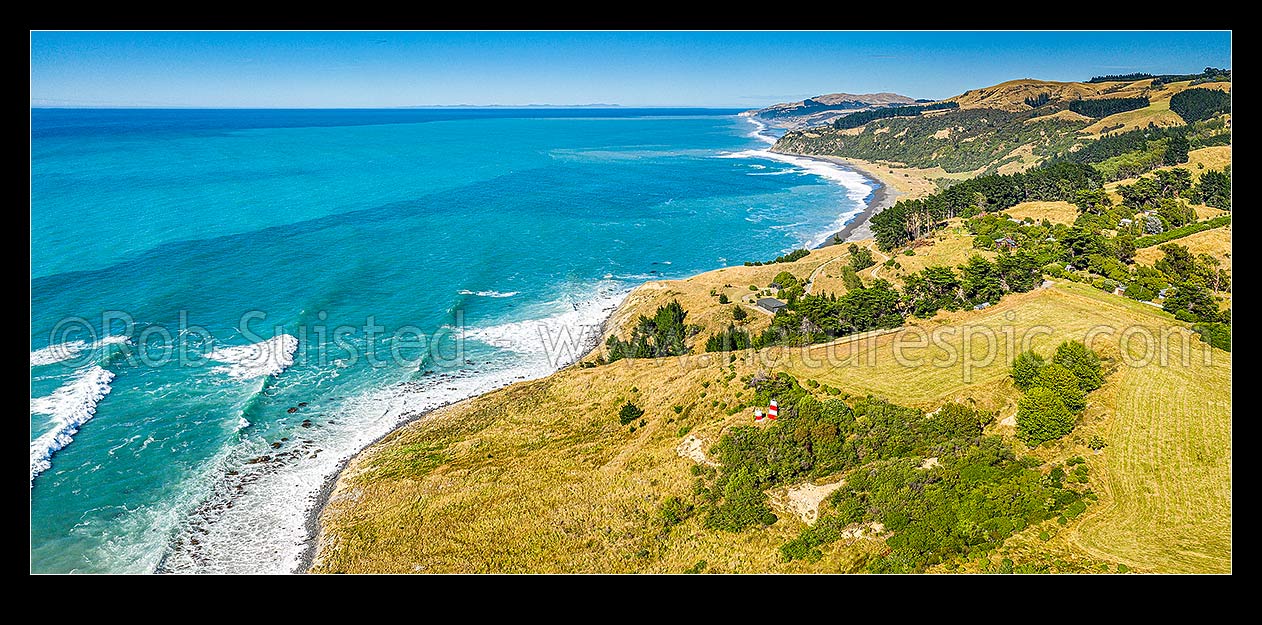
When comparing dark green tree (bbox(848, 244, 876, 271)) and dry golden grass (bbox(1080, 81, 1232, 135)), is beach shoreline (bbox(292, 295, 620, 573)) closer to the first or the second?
dark green tree (bbox(848, 244, 876, 271))

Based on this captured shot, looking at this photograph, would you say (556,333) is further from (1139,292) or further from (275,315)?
(1139,292)

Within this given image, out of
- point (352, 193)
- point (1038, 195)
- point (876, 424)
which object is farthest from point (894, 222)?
point (352, 193)

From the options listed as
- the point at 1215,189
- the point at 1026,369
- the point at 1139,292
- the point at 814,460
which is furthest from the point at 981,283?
the point at 1215,189

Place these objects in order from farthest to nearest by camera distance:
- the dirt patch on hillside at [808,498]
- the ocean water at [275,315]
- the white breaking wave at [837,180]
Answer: the white breaking wave at [837,180], the ocean water at [275,315], the dirt patch on hillside at [808,498]

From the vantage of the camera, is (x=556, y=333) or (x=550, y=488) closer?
(x=550, y=488)

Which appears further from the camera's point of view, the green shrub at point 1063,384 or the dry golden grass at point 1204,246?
the dry golden grass at point 1204,246

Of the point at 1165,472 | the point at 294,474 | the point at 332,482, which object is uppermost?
the point at 1165,472

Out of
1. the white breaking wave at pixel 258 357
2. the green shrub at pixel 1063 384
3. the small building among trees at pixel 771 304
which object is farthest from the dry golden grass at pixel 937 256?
the white breaking wave at pixel 258 357

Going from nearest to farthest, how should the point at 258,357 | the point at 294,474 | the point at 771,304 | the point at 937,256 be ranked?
the point at 294,474, the point at 258,357, the point at 771,304, the point at 937,256

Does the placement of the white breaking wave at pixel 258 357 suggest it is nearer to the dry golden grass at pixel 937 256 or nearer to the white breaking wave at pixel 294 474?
the white breaking wave at pixel 294 474
